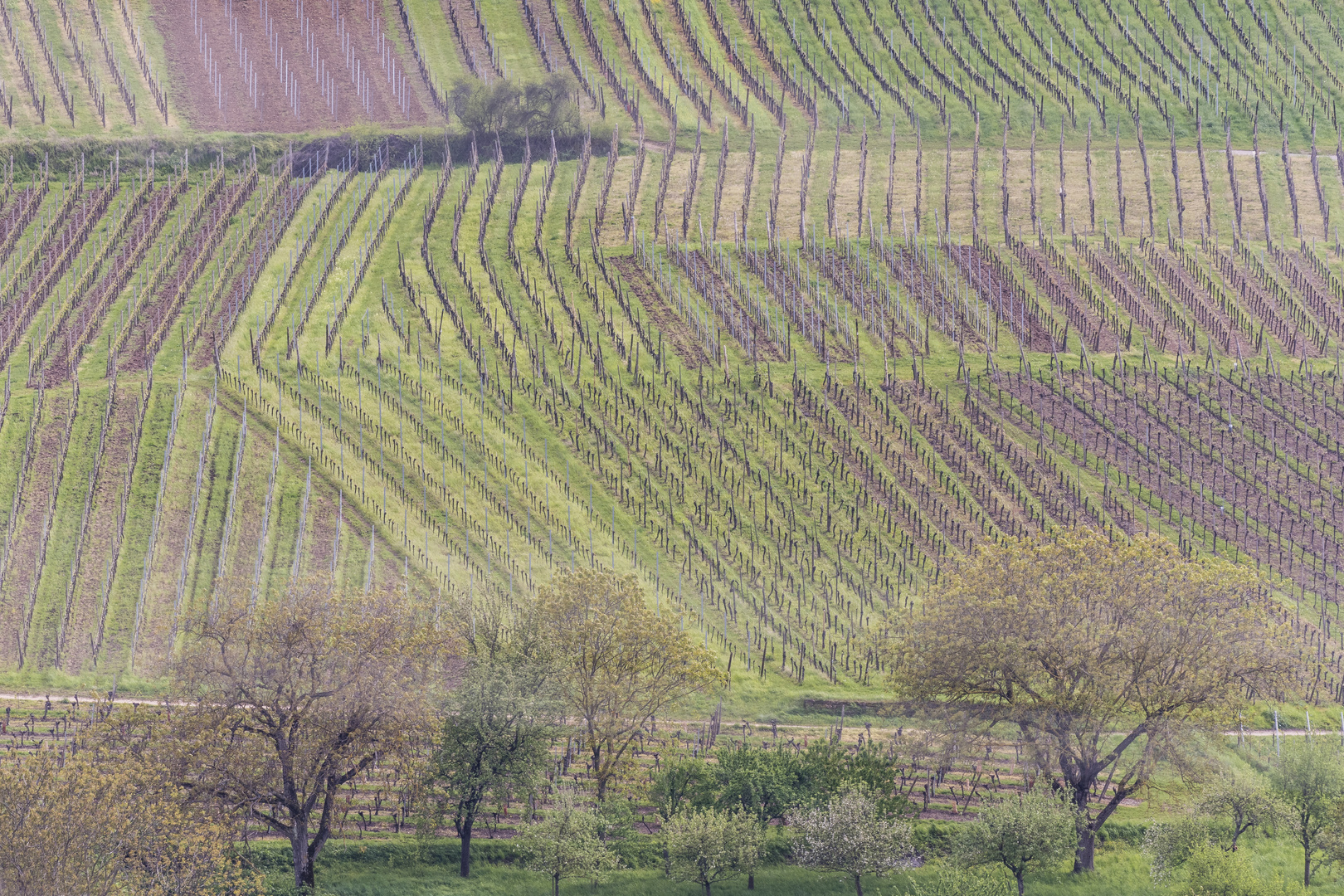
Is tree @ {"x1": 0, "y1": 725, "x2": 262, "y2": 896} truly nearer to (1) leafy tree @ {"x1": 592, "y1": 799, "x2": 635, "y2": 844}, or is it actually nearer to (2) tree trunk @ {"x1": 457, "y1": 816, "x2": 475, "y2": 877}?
(2) tree trunk @ {"x1": 457, "y1": 816, "x2": 475, "y2": 877}

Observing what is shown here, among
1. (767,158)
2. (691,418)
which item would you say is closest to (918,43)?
(767,158)

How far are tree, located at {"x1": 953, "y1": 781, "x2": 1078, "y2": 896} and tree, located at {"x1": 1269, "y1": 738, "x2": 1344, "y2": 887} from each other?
8357 mm

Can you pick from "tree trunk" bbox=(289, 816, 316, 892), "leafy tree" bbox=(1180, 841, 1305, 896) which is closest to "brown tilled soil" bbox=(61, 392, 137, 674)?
"tree trunk" bbox=(289, 816, 316, 892)

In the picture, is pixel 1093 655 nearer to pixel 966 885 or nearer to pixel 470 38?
pixel 966 885

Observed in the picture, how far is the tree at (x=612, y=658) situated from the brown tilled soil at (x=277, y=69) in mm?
85317

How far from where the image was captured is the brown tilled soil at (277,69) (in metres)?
136

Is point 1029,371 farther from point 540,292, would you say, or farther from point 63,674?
point 63,674

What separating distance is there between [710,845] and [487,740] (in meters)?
8.84

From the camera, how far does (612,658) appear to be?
2395 inches

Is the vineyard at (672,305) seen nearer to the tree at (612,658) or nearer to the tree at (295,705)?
the tree at (612,658)

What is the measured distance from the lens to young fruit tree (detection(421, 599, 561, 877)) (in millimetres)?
55844

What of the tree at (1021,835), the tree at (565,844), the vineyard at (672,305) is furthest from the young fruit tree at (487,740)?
the vineyard at (672,305)

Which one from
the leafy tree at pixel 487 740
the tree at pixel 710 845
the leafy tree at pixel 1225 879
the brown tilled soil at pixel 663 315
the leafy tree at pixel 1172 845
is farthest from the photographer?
the brown tilled soil at pixel 663 315

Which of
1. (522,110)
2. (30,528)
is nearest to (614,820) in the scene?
(30,528)
